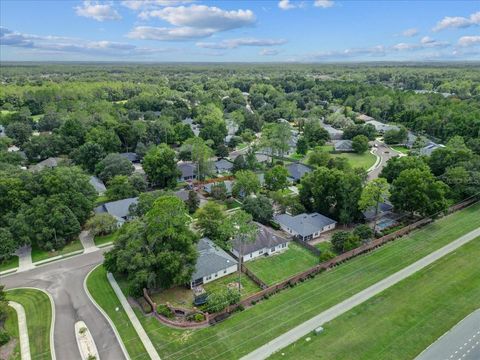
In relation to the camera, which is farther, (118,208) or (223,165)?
(223,165)

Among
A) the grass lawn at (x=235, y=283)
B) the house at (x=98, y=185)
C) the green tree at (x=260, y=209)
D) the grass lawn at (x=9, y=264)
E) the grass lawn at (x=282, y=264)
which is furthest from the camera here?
the house at (x=98, y=185)

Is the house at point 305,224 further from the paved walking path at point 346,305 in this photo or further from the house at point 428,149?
the house at point 428,149

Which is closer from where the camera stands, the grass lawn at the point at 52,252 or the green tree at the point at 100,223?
A: the grass lawn at the point at 52,252

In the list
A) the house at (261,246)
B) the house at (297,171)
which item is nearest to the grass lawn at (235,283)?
the house at (261,246)

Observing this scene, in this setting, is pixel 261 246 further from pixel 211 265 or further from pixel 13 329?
pixel 13 329

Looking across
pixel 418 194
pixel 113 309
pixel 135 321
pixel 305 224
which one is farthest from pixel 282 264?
pixel 418 194

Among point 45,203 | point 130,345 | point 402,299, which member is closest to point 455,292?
point 402,299
